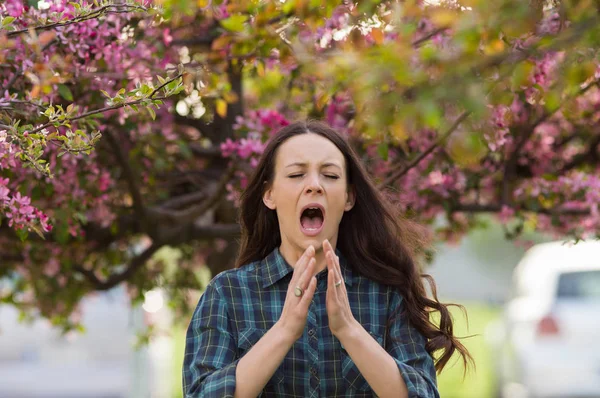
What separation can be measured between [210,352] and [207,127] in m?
2.48

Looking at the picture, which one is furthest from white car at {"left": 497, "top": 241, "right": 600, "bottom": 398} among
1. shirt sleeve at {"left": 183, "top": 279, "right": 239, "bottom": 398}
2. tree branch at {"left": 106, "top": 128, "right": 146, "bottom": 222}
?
shirt sleeve at {"left": 183, "top": 279, "right": 239, "bottom": 398}

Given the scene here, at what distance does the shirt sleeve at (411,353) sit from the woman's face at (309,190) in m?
0.29

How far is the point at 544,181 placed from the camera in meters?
4.61

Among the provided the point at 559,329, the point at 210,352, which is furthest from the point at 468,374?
the point at 210,352

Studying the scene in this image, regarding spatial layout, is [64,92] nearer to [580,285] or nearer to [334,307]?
[334,307]

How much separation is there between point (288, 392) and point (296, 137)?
0.74m

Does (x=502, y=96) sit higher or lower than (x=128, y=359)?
lower

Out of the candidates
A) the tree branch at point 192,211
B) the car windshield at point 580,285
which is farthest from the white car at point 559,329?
the tree branch at point 192,211

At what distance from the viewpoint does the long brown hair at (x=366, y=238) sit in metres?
2.91

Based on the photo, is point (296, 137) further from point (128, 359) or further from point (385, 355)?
point (128, 359)

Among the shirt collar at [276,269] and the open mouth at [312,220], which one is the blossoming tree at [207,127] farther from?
the shirt collar at [276,269]

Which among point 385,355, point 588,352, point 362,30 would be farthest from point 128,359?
point 385,355

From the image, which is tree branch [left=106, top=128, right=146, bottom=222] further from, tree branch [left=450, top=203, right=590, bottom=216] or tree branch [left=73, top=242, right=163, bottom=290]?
tree branch [left=450, top=203, right=590, bottom=216]

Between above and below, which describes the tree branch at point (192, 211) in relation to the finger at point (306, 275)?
above
